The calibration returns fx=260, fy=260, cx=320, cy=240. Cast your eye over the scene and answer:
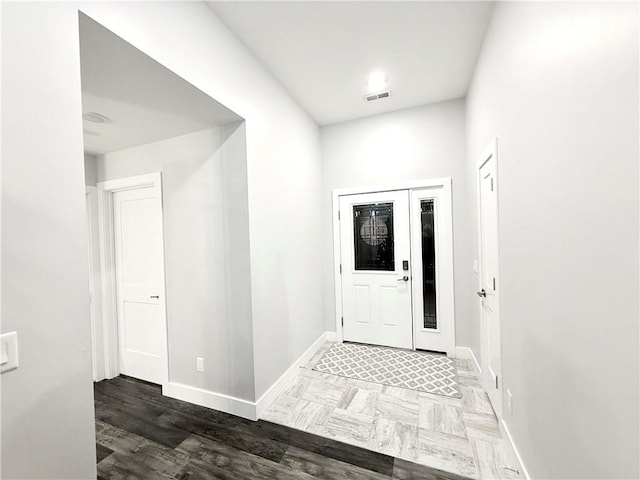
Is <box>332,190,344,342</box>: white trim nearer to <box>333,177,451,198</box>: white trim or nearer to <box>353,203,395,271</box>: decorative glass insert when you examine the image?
<box>333,177,451,198</box>: white trim

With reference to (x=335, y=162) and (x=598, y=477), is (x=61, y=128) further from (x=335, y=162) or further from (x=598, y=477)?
(x=335, y=162)

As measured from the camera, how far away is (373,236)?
135 inches

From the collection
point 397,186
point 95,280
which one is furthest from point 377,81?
point 95,280

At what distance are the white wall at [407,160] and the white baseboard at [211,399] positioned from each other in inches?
66.1

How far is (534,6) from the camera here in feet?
3.96

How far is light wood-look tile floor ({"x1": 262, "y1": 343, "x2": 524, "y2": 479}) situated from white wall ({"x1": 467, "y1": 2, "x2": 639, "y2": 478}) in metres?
0.26

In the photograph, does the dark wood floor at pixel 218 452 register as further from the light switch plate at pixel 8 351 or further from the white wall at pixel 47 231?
the light switch plate at pixel 8 351

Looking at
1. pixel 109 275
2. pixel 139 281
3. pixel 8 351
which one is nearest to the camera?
pixel 8 351

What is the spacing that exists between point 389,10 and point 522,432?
280 cm

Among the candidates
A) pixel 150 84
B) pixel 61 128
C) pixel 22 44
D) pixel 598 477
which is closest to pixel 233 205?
pixel 150 84

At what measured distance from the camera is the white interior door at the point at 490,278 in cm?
190

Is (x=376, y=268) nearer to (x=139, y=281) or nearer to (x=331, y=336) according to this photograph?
(x=331, y=336)

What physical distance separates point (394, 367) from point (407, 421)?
2.76ft

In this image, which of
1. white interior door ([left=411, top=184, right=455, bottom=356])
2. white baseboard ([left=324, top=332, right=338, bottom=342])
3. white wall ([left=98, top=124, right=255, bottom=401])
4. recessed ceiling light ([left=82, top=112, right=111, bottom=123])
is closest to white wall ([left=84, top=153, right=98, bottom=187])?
white wall ([left=98, top=124, right=255, bottom=401])
